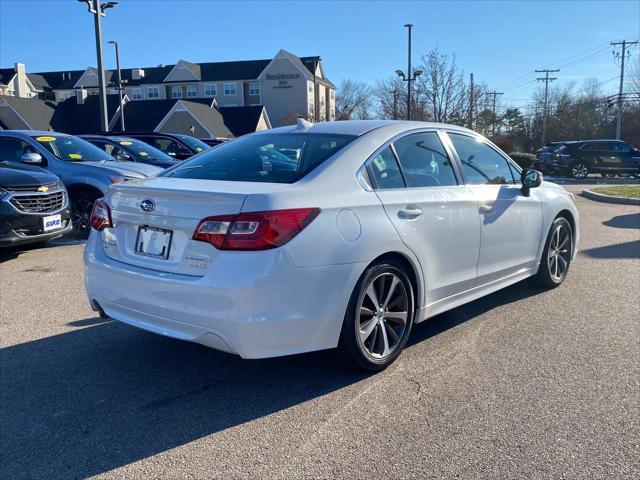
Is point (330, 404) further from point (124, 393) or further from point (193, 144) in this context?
point (193, 144)

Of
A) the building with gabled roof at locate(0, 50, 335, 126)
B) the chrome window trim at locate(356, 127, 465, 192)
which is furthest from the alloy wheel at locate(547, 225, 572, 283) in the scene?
the building with gabled roof at locate(0, 50, 335, 126)

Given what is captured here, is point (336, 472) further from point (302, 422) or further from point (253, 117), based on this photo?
point (253, 117)

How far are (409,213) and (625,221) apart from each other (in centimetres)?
911

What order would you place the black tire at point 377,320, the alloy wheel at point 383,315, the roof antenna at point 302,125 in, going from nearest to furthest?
the black tire at point 377,320 < the alloy wheel at point 383,315 < the roof antenna at point 302,125

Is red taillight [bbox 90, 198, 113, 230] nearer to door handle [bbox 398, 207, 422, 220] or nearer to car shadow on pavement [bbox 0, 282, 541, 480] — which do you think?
car shadow on pavement [bbox 0, 282, 541, 480]

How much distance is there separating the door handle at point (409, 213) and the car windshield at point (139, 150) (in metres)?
8.90

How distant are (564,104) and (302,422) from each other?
7203 centimetres

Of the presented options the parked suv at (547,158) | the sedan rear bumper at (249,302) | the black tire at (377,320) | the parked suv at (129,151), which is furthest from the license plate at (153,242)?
the parked suv at (547,158)

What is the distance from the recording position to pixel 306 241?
10.5ft

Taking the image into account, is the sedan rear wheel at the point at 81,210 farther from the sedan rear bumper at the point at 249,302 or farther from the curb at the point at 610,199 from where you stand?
the curb at the point at 610,199

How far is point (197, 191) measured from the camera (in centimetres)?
334

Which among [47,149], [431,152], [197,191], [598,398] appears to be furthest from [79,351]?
[47,149]

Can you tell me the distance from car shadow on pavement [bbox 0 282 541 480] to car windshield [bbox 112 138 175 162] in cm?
765

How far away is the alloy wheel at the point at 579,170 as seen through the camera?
2586 centimetres
